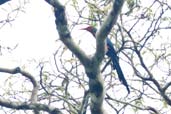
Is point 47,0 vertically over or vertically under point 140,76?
over

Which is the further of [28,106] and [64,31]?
[28,106]

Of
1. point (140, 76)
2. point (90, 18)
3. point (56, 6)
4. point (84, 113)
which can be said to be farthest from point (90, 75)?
point (140, 76)

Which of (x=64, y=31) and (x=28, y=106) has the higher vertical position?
(x=64, y=31)

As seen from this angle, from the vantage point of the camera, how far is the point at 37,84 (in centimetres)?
419

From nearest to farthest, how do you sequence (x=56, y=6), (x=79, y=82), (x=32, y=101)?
(x=56, y=6), (x=32, y=101), (x=79, y=82)

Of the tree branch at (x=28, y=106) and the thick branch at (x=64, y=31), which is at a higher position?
the thick branch at (x=64, y=31)

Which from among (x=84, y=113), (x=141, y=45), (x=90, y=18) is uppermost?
(x=90, y=18)

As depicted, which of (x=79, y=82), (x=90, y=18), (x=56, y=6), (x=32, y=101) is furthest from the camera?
(x=79, y=82)

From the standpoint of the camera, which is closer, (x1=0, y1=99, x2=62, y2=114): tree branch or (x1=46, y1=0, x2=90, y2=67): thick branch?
(x1=46, y1=0, x2=90, y2=67): thick branch

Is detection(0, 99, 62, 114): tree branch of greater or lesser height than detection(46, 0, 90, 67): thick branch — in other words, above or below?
below

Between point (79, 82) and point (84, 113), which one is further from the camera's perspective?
point (79, 82)

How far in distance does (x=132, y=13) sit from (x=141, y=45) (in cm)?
46

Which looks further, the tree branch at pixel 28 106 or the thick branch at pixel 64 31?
the tree branch at pixel 28 106

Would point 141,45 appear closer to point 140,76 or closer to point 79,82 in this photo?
point 140,76
